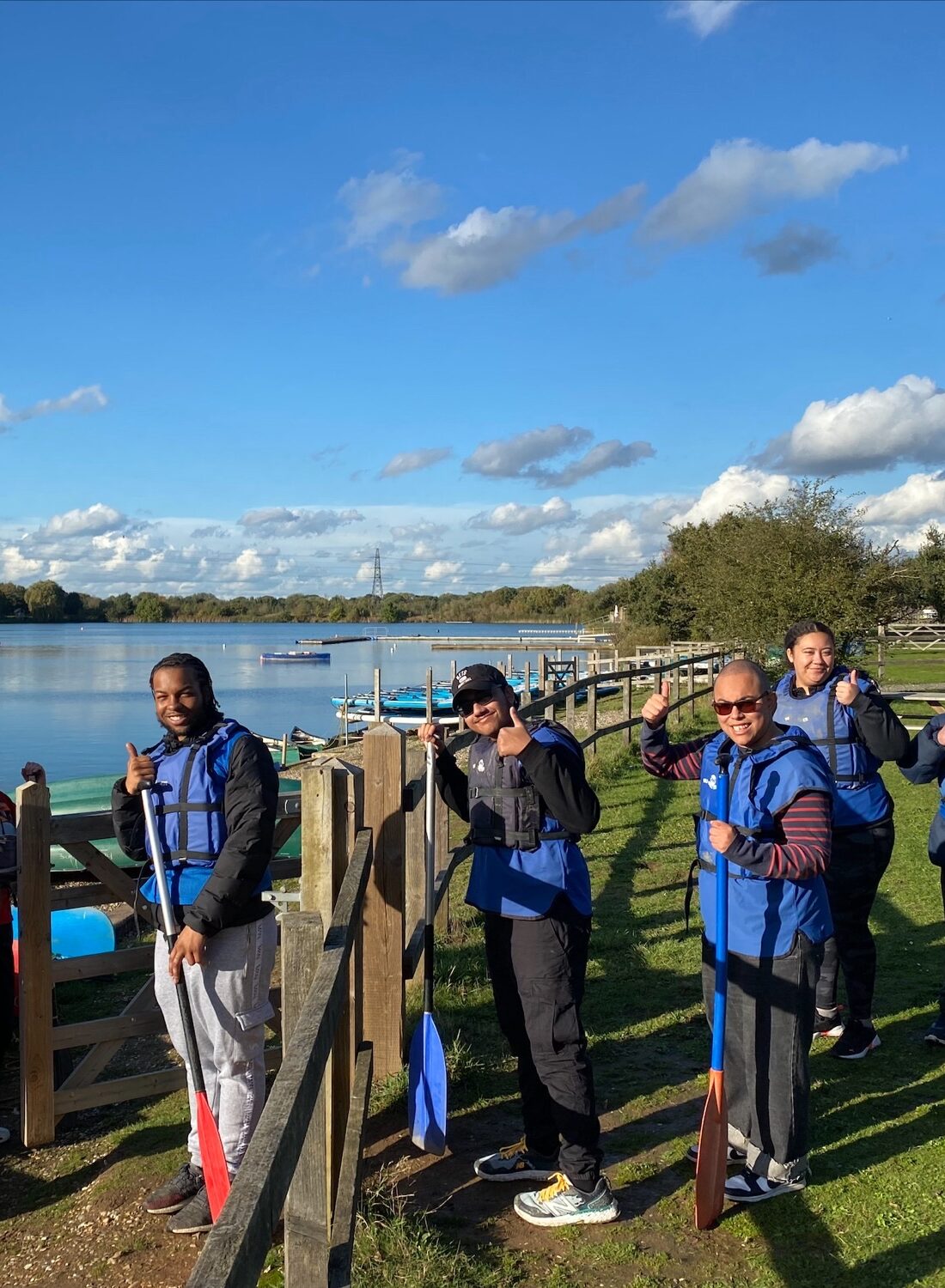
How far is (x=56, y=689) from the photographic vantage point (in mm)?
61375

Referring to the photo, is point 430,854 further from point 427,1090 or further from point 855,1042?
point 855,1042

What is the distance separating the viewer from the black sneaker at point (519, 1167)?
385cm

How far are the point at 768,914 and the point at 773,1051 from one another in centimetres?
48

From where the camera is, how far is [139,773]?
145 inches

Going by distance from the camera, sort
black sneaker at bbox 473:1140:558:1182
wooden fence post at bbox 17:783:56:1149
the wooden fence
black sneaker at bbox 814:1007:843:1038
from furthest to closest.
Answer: black sneaker at bbox 814:1007:843:1038 < wooden fence post at bbox 17:783:56:1149 < black sneaker at bbox 473:1140:558:1182 < the wooden fence

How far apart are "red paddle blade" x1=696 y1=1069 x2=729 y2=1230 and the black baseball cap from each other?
151 cm

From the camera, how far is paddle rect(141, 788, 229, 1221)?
3.50m

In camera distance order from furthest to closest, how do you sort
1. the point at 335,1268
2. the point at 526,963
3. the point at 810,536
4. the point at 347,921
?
the point at 810,536 → the point at 526,963 → the point at 347,921 → the point at 335,1268

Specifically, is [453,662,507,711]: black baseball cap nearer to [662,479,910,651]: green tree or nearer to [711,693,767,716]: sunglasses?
[711,693,767,716]: sunglasses

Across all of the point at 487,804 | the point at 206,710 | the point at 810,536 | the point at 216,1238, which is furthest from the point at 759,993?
the point at 810,536

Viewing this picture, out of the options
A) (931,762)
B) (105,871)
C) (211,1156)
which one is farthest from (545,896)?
(931,762)

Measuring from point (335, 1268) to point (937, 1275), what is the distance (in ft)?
6.44

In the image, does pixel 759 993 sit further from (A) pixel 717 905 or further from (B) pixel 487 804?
(B) pixel 487 804

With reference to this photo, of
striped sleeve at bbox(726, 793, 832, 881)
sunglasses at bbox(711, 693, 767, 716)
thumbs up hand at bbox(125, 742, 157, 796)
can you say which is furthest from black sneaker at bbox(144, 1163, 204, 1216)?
sunglasses at bbox(711, 693, 767, 716)
